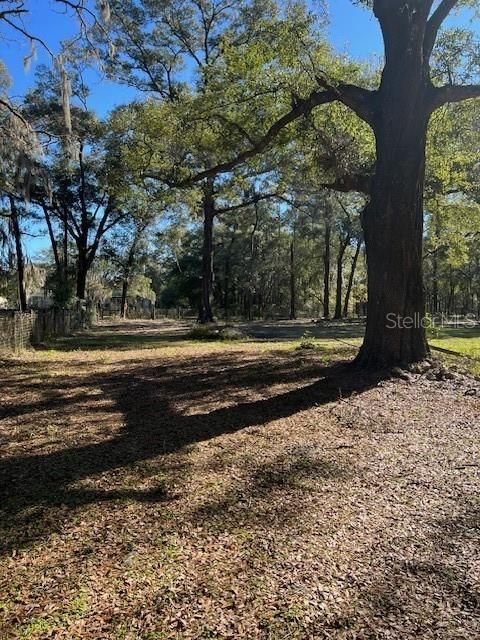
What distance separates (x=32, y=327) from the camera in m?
12.9

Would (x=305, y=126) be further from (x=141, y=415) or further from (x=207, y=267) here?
(x=207, y=267)

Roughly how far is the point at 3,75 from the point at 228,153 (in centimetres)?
624

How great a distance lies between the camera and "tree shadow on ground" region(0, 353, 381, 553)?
313 centimetres

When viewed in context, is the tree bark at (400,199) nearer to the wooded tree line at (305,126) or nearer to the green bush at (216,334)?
the wooded tree line at (305,126)

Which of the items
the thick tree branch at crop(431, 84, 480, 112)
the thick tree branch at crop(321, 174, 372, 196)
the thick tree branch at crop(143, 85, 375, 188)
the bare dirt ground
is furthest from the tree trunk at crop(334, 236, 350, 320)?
the bare dirt ground

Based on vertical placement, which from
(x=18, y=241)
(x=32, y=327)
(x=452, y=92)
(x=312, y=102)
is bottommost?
(x=32, y=327)

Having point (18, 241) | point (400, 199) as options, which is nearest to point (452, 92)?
point (400, 199)

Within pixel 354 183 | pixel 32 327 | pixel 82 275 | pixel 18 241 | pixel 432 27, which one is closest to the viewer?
pixel 432 27

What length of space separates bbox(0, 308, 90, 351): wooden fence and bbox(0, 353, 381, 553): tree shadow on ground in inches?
134

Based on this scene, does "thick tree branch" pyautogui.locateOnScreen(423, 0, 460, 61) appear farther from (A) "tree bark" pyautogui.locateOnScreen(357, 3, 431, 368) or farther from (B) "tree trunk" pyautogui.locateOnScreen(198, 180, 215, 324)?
(B) "tree trunk" pyautogui.locateOnScreen(198, 180, 215, 324)

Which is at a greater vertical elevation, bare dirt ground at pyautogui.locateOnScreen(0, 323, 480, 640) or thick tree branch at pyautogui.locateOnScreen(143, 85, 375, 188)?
thick tree branch at pyautogui.locateOnScreen(143, 85, 375, 188)

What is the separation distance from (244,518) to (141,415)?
276cm

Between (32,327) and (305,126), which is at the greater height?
(305,126)

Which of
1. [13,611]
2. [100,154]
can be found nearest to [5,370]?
[13,611]
